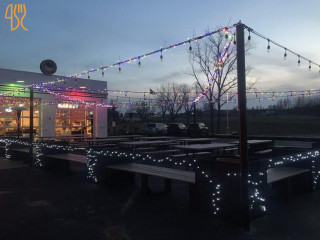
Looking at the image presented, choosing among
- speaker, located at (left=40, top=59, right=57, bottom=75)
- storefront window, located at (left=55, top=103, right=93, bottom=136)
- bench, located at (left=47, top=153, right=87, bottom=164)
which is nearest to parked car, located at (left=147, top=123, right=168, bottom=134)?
storefront window, located at (left=55, top=103, right=93, bottom=136)

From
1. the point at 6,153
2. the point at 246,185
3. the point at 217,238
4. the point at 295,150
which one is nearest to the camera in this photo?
the point at 217,238

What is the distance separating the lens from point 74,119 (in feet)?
76.9

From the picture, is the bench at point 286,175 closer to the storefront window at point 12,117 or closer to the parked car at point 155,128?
the storefront window at point 12,117

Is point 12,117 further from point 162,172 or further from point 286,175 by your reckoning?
point 286,175

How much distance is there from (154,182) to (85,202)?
2.36 m

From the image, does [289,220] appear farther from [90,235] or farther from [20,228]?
→ [20,228]

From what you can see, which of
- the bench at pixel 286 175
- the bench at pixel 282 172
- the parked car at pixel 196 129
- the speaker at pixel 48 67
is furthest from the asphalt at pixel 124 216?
the parked car at pixel 196 129

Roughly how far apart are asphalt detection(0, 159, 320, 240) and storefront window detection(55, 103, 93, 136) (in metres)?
15.0

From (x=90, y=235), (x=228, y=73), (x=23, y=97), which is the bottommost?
(x=90, y=235)

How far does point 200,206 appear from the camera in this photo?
17.7 ft

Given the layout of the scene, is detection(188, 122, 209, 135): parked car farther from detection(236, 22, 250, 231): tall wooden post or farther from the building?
detection(236, 22, 250, 231): tall wooden post

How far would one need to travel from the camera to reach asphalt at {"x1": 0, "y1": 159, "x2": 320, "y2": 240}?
446 centimetres

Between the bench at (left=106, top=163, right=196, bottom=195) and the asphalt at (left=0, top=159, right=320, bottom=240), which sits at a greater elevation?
the bench at (left=106, top=163, right=196, bottom=195)

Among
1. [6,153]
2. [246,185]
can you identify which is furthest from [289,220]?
[6,153]
